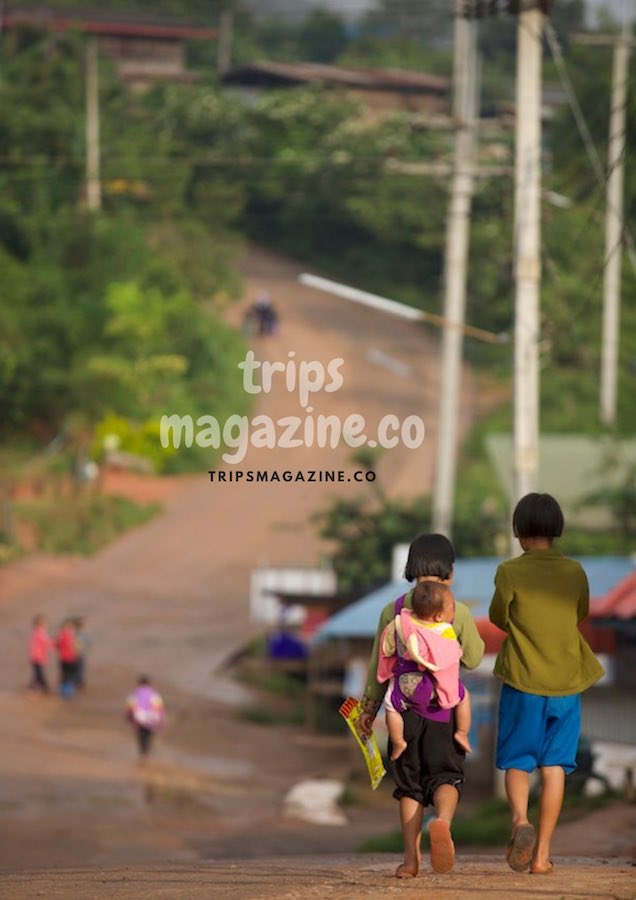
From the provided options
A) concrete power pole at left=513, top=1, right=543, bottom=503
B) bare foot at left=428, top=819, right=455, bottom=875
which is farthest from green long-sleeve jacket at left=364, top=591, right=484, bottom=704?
concrete power pole at left=513, top=1, right=543, bottom=503

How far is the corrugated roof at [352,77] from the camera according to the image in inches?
2427

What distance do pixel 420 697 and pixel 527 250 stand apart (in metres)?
10.6

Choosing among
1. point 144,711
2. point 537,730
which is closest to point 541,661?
point 537,730

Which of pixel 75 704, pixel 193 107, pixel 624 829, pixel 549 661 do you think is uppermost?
pixel 193 107

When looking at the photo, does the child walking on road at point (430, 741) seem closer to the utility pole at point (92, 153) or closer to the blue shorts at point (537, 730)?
the blue shorts at point (537, 730)

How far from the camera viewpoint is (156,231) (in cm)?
5306

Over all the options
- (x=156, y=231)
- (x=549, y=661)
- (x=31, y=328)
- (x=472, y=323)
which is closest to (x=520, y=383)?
(x=549, y=661)

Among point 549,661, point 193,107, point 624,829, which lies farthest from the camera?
point 193,107

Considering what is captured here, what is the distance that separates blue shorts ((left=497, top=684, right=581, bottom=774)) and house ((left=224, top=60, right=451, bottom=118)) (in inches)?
2110

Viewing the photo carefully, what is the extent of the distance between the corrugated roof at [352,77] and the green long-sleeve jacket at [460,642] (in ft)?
179

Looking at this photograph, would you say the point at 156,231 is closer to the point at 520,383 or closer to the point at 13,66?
the point at 13,66

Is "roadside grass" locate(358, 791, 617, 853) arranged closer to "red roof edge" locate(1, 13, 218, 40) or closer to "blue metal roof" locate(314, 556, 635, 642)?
"blue metal roof" locate(314, 556, 635, 642)

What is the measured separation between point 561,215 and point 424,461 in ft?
25.9

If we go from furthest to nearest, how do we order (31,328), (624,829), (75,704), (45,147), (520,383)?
(45,147)
(31,328)
(75,704)
(520,383)
(624,829)
